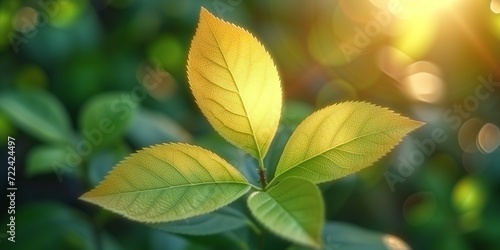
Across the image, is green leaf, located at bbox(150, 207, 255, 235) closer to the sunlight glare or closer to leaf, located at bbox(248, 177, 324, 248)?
leaf, located at bbox(248, 177, 324, 248)

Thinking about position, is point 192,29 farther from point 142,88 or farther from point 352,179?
point 352,179

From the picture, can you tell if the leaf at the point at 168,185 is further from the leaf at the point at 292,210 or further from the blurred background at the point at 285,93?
the blurred background at the point at 285,93

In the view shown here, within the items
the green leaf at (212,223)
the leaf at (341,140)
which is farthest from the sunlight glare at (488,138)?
the leaf at (341,140)

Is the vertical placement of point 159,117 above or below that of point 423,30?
below

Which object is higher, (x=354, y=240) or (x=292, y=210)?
(x=292, y=210)

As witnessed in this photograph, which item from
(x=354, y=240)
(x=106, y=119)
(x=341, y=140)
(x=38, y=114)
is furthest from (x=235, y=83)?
(x=38, y=114)

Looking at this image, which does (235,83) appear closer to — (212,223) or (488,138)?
(212,223)

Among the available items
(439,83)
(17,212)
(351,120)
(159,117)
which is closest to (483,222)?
(439,83)

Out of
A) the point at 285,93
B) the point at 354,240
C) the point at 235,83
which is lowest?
the point at 354,240
